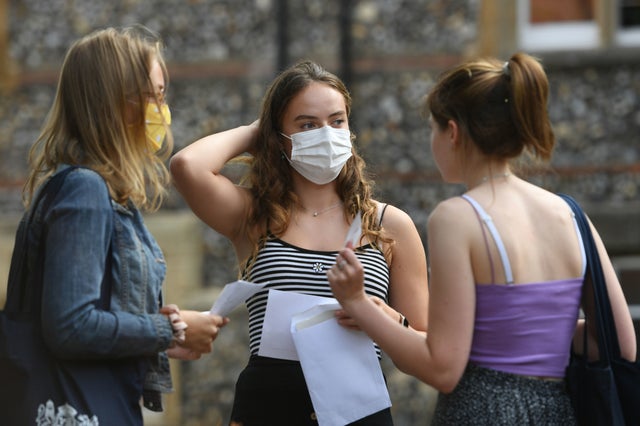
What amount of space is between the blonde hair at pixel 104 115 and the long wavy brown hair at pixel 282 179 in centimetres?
44

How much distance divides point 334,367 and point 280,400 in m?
0.26

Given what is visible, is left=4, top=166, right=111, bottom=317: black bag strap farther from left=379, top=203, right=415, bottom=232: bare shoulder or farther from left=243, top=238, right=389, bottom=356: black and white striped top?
left=379, top=203, right=415, bottom=232: bare shoulder

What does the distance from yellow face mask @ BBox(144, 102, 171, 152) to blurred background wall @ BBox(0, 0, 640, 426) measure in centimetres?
448

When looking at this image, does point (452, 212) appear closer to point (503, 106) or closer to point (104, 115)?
point (503, 106)

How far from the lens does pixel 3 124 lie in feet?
29.7

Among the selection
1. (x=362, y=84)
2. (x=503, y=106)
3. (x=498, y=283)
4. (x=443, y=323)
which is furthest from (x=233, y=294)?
(x=362, y=84)

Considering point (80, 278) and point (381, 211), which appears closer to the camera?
point (80, 278)

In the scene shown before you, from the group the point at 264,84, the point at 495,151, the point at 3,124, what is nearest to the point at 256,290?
the point at 495,151

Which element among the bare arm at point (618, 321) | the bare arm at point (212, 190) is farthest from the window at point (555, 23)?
the bare arm at point (618, 321)

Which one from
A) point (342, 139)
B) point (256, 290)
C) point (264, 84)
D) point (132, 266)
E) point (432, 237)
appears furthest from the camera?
point (264, 84)

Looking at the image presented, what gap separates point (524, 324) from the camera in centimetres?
281

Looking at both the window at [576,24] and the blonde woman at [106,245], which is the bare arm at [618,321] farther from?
the window at [576,24]

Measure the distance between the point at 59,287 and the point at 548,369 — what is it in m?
1.38

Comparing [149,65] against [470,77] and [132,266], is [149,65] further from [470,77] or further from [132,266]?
[470,77]
